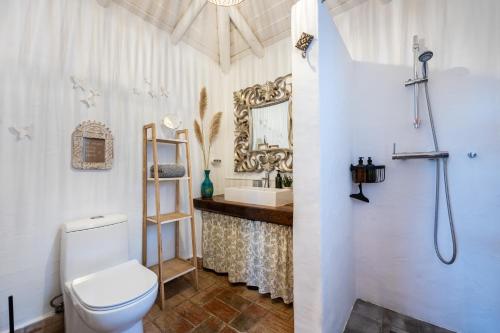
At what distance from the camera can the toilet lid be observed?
1134mm

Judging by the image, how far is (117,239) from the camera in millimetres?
1602

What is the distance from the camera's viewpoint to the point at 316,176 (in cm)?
118

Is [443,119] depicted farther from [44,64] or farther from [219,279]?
[44,64]

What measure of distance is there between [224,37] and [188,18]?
1.60 feet

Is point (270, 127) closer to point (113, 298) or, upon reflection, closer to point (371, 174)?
point (371, 174)

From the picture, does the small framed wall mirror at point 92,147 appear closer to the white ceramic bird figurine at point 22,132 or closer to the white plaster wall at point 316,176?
the white ceramic bird figurine at point 22,132

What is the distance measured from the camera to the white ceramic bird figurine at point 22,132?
1.33 metres

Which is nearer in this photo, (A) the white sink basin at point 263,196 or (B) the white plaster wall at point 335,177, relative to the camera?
(B) the white plaster wall at point 335,177

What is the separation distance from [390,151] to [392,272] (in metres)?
1.02

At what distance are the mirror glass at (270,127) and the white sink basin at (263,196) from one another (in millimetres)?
580

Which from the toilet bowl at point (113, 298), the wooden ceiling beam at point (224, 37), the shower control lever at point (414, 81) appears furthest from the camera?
the wooden ceiling beam at point (224, 37)

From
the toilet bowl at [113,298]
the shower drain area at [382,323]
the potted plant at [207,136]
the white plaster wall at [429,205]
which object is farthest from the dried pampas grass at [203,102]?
the shower drain area at [382,323]

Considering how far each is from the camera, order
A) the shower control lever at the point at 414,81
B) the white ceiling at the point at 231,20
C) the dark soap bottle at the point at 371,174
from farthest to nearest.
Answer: the white ceiling at the point at 231,20 → the dark soap bottle at the point at 371,174 → the shower control lever at the point at 414,81

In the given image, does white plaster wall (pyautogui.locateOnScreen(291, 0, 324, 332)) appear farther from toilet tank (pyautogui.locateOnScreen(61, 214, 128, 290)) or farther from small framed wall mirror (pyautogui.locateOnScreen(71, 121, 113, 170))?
small framed wall mirror (pyautogui.locateOnScreen(71, 121, 113, 170))
